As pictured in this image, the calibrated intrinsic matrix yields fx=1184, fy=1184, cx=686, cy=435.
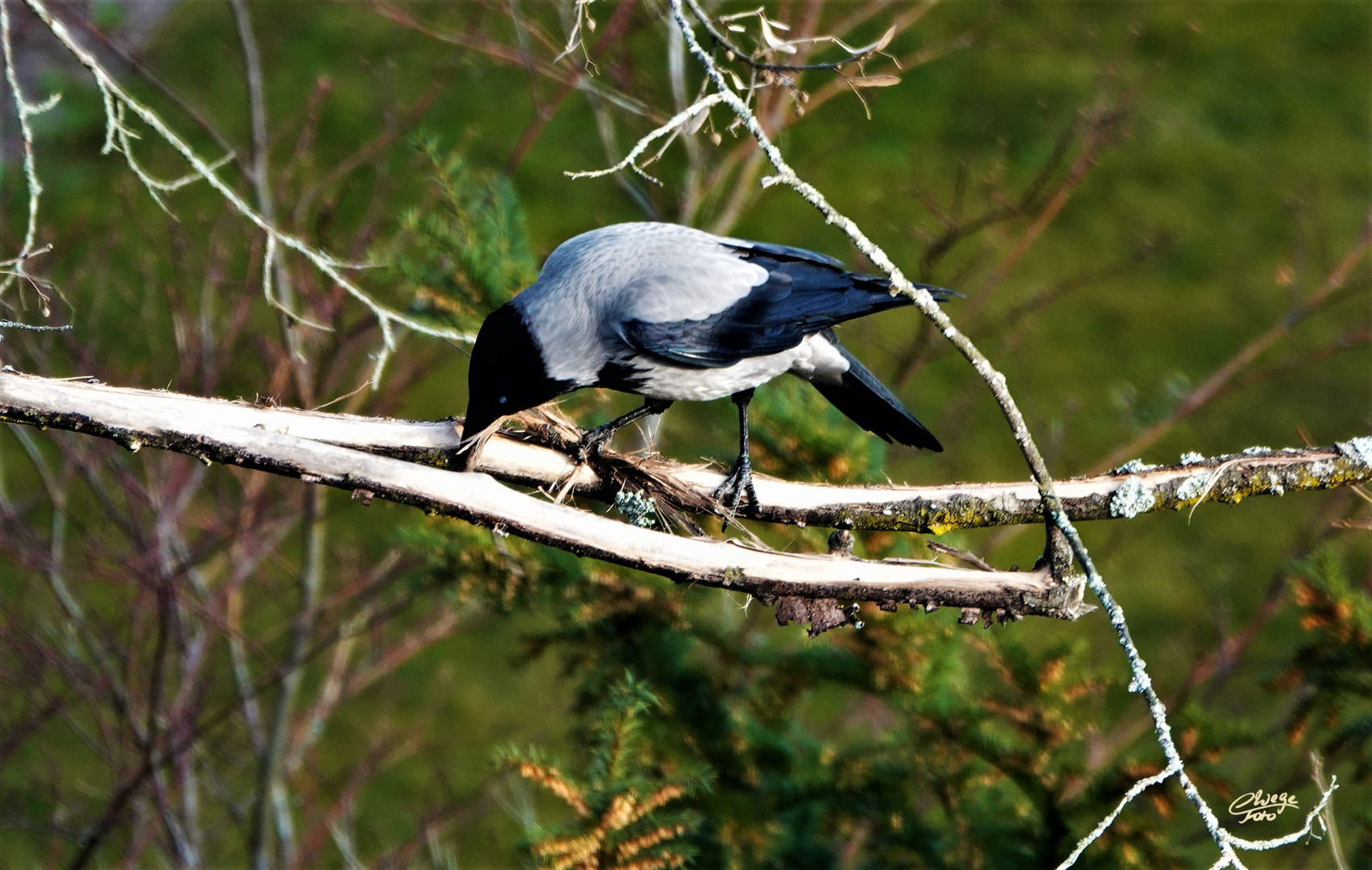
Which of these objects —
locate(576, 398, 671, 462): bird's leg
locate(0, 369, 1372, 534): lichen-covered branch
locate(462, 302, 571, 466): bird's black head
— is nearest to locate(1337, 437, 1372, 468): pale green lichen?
locate(0, 369, 1372, 534): lichen-covered branch

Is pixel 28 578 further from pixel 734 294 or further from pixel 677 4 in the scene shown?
pixel 677 4

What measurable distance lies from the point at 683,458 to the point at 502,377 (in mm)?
1654

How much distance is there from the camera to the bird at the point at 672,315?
2.75 meters

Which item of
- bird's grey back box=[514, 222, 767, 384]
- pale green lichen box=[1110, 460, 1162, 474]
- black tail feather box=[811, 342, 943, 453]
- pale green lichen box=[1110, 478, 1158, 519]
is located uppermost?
bird's grey back box=[514, 222, 767, 384]

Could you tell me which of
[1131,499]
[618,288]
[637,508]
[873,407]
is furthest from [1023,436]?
[873,407]

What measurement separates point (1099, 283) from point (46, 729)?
20.5 ft

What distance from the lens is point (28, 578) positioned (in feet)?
15.7

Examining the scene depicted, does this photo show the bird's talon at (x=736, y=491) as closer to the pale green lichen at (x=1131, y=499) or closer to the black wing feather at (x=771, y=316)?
the black wing feather at (x=771, y=316)

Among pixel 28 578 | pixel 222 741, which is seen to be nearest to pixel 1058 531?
pixel 222 741

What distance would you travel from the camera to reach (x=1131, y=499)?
231cm

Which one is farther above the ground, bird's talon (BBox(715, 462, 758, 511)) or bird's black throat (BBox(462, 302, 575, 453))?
bird's black throat (BBox(462, 302, 575, 453))

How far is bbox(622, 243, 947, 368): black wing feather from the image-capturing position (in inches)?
113

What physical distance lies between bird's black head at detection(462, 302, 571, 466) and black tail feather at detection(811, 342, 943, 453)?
88 cm

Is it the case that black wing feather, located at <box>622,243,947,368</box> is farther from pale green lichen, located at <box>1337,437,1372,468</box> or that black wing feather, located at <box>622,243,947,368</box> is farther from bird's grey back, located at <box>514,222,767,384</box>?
pale green lichen, located at <box>1337,437,1372,468</box>
